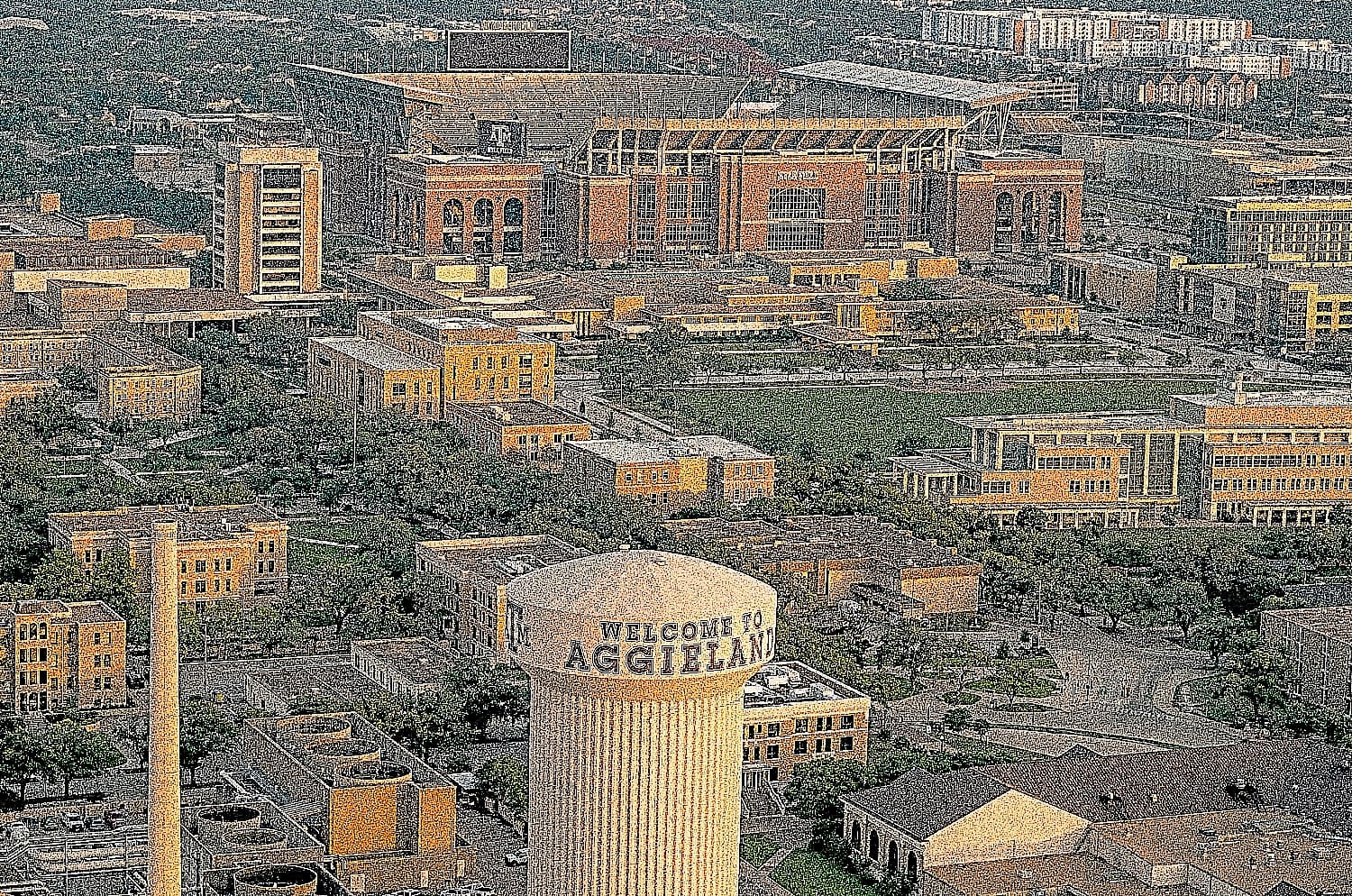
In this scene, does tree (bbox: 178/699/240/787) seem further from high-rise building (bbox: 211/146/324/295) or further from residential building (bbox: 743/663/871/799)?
high-rise building (bbox: 211/146/324/295)

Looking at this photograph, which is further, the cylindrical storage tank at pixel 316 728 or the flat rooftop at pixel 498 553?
the flat rooftop at pixel 498 553

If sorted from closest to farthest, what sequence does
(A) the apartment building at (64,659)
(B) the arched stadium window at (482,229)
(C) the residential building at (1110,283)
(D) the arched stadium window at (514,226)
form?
(A) the apartment building at (64,659), (C) the residential building at (1110,283), (B) the arched stadium window at (482,229), (D) the arched stadium window at (514,226)

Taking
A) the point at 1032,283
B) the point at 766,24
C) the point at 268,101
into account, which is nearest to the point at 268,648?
the point at 1032,283

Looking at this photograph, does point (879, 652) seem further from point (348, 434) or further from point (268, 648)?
point (348, 434)

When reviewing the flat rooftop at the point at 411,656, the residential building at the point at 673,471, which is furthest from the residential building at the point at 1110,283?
the flat rooftop at the point at 411,656

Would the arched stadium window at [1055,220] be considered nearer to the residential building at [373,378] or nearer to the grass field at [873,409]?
the grass field at [873,409]

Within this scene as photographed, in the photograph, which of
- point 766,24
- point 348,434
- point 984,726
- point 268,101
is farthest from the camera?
point 766,24

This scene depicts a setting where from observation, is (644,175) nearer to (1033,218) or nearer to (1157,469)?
(1033,218)
